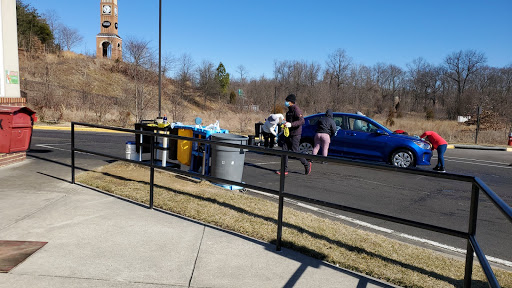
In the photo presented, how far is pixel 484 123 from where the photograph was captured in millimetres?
33688

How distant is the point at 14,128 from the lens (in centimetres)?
749

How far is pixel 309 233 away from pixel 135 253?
2.13 m

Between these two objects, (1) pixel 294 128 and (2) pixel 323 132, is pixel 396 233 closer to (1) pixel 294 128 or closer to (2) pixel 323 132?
(1) pixel 294 128

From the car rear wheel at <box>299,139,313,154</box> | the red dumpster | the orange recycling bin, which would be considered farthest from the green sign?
the car rear wheel at <box>299,139,313,154</box>

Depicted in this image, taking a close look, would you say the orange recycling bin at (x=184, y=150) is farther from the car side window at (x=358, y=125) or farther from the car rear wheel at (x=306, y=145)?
the car side window at (x=358, y=125)

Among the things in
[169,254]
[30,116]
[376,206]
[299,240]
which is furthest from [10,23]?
[376,206]

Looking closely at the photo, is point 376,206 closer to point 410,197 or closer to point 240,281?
point 410,197

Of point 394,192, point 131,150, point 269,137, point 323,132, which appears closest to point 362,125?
point 323,132

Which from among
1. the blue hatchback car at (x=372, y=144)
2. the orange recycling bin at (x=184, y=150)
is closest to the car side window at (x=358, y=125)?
the blue hatchback car at (x=372, y=144)

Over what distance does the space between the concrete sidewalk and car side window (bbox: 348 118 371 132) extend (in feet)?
27.1

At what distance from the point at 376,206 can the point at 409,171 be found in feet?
13.2

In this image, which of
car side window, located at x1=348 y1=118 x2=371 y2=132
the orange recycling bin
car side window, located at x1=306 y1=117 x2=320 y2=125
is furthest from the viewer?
car side window, located at x1=306 y1=117 x2=320 y2=125

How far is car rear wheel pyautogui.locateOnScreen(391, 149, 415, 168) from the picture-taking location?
454 inches

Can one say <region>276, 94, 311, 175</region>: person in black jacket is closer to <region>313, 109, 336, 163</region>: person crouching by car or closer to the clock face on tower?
<region>313, 109, 336, 163</region>: person crouching by car
